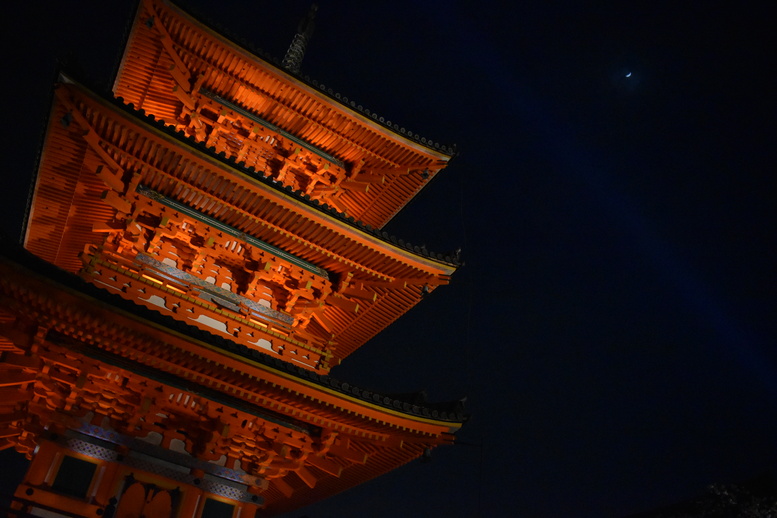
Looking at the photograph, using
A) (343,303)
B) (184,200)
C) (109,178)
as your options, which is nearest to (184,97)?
(184,200)

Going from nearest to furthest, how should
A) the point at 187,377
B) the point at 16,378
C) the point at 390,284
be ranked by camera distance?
the point at 16,378 → the point at 187,377 → the point at 390,284

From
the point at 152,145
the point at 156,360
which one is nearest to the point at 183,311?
the point at 156,360

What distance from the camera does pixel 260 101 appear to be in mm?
A: 13656

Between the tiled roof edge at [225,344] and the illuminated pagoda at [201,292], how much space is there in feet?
0.10

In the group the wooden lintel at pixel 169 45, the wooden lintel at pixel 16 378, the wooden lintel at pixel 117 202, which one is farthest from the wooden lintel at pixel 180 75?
the wooden lintel at pixel 16 378

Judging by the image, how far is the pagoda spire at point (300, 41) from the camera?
1770 cm

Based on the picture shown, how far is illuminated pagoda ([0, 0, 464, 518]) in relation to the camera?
27.2 ft

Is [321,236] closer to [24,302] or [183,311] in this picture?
[183,311]

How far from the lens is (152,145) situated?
10062mm

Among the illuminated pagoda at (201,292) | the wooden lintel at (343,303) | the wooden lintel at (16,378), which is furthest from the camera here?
the wooden lintel at (343,303)

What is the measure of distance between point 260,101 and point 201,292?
5855mm

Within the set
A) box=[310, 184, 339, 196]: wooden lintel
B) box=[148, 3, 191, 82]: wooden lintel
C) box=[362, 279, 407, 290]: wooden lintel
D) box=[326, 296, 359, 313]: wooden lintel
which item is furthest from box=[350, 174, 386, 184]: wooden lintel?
box=[148, 3, 191, 82]: wooden lintel

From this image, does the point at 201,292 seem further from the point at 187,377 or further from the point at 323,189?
the point at 323,189

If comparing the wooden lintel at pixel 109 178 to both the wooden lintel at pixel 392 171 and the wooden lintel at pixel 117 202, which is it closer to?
the wooden lintel at pixel 117 202
